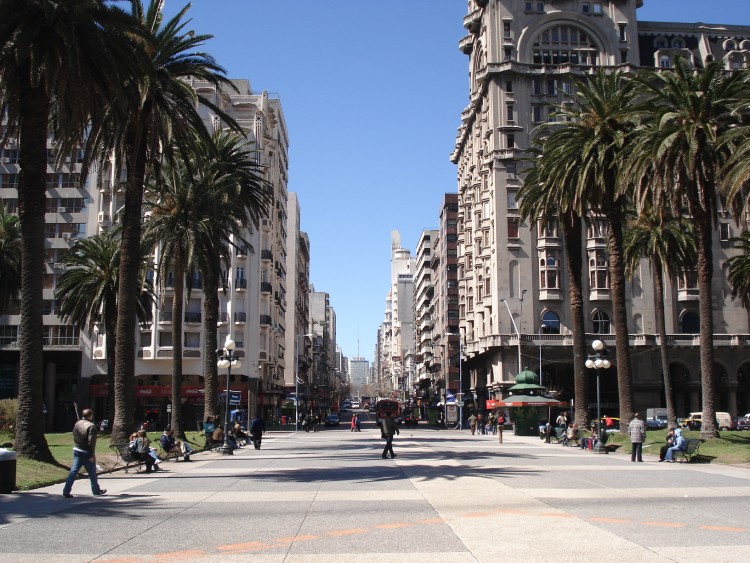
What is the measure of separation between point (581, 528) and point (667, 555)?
88.9 inches

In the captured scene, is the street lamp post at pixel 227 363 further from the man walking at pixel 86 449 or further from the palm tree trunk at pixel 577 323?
the palm tree trunk at pixel 577 323

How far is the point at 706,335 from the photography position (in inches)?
1278

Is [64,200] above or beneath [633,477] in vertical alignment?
above

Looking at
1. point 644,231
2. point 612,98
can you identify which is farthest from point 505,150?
point 612,98

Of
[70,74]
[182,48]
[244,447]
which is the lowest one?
[244,447]

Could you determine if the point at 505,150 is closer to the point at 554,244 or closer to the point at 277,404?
the point at 554,244

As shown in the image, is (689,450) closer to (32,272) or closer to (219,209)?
(32,272)

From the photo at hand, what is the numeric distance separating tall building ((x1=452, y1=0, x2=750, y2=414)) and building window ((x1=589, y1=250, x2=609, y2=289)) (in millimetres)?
100

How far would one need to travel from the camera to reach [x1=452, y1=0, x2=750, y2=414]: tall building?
7638 centimetres

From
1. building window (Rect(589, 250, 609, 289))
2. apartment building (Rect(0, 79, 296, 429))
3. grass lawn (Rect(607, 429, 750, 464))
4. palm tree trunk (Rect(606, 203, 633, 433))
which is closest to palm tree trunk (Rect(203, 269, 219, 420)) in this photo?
grass lawn (Rect(607, 429, 750, 464))

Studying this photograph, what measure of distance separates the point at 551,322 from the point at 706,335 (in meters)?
44.7

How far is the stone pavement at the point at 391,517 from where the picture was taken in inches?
410

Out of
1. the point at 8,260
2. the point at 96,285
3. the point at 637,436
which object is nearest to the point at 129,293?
the point at 637,436

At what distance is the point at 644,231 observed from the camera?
50594 millimetres
